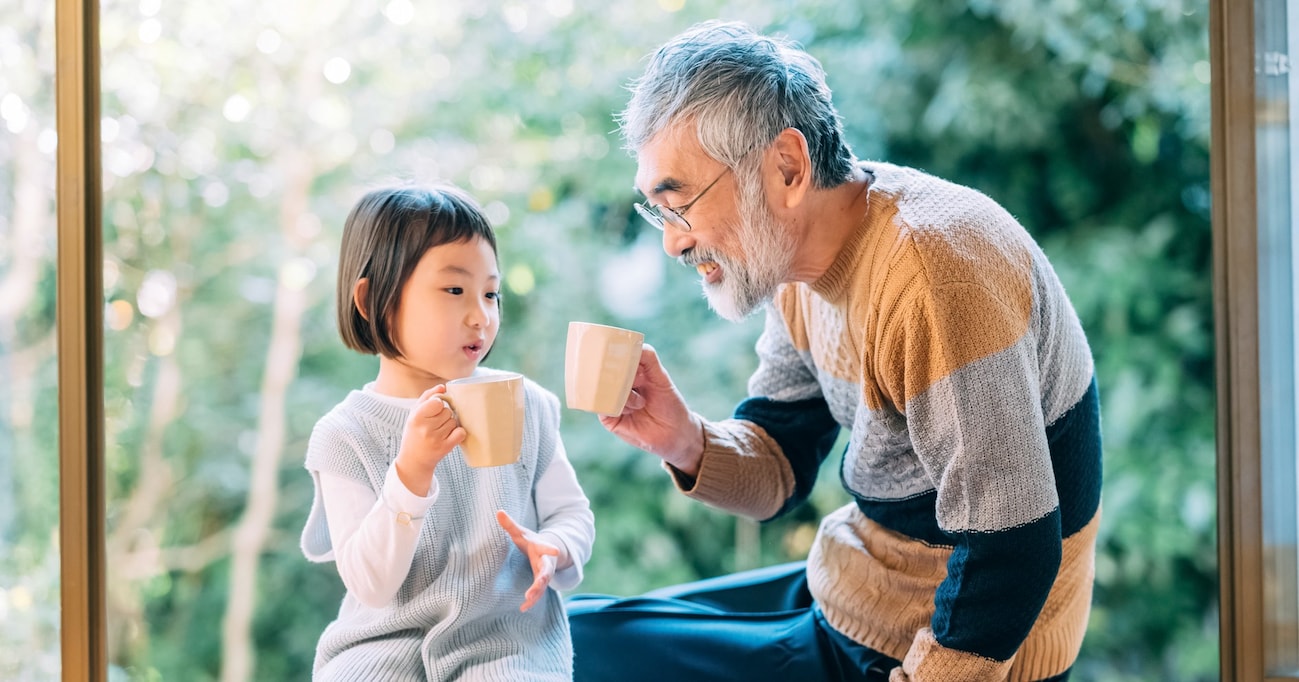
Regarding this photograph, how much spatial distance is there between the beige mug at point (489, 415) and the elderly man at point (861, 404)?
0.90 ft

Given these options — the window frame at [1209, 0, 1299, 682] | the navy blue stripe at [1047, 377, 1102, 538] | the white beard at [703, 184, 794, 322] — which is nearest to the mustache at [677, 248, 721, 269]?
the white beard at [703, 184, 794, 322]

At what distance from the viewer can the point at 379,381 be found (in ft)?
4.24

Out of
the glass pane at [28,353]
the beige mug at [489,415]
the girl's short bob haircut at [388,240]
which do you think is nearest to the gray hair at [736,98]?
the girl's short bob haircut at [388,240]

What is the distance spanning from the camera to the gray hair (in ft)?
3.88

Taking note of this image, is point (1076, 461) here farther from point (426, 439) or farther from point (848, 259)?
point (426, 439)

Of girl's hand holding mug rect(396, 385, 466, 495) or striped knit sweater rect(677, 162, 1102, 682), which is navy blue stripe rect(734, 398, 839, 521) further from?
girl's hand holding mug rect(396, 385, 466, 495)

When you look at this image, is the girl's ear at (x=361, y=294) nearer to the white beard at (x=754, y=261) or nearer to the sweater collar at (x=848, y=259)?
the white beard at (x=754, y=261)

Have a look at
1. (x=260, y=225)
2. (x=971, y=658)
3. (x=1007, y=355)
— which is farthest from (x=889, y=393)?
(x=260, y=225)

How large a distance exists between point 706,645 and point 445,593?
1.31 ft

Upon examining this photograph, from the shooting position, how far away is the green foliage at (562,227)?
2.33m

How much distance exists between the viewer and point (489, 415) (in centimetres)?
107

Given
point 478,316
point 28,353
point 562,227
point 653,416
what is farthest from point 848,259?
point 562,227

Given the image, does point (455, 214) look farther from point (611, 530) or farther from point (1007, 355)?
point (611, 530)

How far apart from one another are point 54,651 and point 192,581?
141cm
